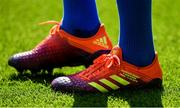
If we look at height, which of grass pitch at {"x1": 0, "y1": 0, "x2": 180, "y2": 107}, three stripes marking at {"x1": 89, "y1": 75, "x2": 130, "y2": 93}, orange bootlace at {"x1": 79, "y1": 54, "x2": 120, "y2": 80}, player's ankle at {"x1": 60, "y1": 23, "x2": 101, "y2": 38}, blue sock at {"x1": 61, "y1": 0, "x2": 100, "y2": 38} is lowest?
grass pitch at {"x1": 0, "y1": 0, "x2": 180, "y2": 107}

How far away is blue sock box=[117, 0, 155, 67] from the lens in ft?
7.91

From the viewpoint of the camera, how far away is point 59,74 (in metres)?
2.89

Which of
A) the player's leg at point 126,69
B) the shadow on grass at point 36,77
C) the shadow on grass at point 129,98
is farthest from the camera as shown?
the shadow on grass at point 36,77

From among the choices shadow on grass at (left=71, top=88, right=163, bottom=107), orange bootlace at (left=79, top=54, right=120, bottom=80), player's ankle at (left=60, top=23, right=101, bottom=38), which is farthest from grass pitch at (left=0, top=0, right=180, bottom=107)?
player's ankle at (left=60, top=23, right=101, bottom=38)

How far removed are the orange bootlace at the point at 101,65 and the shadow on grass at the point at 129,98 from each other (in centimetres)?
11

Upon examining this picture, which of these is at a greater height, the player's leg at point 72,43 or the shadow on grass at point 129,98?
the player's leg at point 72,43

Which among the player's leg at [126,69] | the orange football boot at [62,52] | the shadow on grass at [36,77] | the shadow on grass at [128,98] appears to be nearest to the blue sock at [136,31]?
the player's leg at [126,69]

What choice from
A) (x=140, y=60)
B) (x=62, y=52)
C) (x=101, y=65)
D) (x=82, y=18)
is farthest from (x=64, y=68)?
(x=140, y=60)

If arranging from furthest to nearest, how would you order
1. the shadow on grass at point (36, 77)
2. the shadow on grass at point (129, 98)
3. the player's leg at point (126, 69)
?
the shadow on grass at point (36, 77), the player's leg at point (126, 69), the shadow on grass at point (129, 98)

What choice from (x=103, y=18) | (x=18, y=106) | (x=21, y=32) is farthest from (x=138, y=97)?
(x=103, y=18)

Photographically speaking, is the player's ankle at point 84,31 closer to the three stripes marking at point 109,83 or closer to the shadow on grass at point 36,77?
the shadow on grass at point 36,77

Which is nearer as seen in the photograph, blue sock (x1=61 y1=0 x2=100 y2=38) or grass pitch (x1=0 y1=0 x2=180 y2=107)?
grass pitch (x1=0 y1=0 x2=180 y2=107)

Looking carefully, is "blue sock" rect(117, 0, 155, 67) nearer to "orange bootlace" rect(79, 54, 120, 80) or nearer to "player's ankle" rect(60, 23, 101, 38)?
"orange bootlace" rect(79, 54, 120, 80)

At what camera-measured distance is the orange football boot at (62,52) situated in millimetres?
2781
